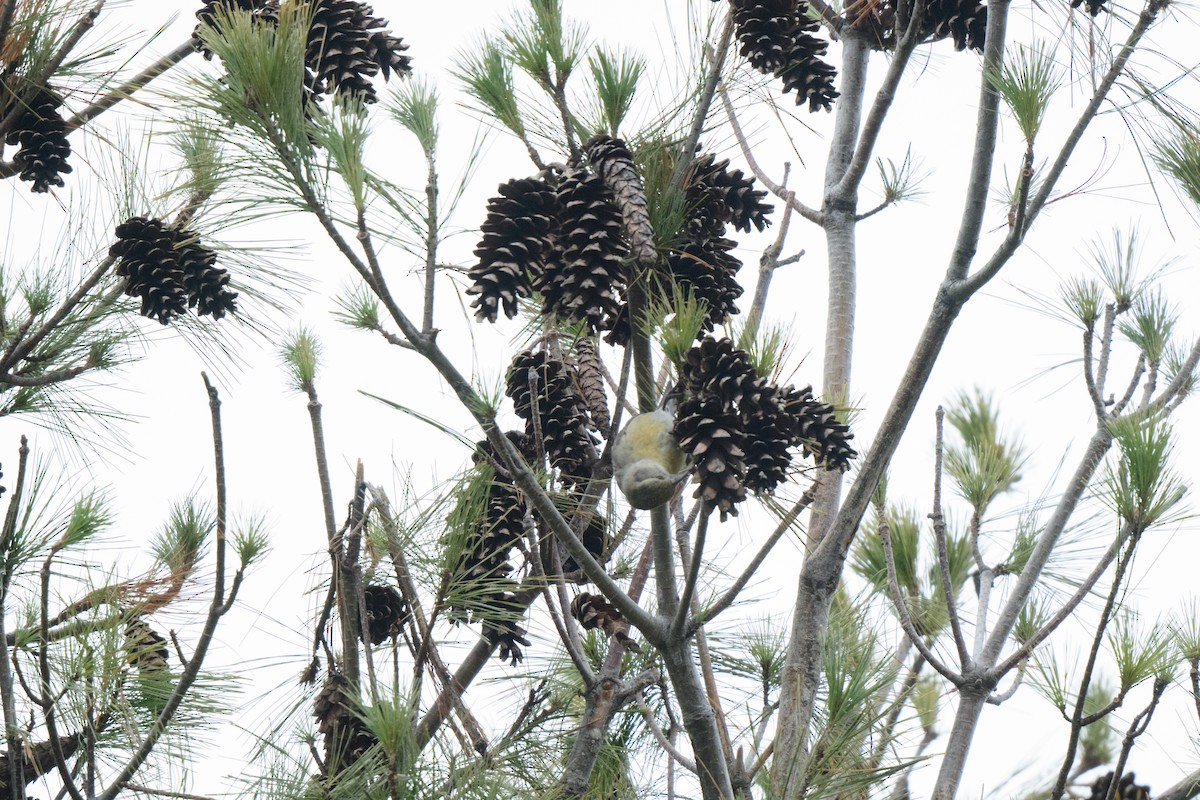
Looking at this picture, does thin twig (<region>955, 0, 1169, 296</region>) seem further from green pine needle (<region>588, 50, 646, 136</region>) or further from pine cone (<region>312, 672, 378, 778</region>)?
pine cone (<region>312, 672, 378, 778</region>)

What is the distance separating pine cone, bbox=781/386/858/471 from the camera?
4.31 feet

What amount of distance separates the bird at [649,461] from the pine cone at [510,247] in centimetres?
20

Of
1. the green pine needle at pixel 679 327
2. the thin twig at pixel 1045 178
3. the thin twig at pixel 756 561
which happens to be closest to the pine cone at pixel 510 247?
the green pine needle at pixel 679 327

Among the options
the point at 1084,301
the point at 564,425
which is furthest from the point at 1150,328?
the point at 564,425

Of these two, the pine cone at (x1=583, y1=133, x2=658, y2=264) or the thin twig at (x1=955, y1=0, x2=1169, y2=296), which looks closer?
the pine cone at (x1=583, y1=133, x2=658, y2=264)

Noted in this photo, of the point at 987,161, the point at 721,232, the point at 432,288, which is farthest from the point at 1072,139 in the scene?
the point at 432,288

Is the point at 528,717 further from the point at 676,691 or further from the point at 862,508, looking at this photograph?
the point at 862,508

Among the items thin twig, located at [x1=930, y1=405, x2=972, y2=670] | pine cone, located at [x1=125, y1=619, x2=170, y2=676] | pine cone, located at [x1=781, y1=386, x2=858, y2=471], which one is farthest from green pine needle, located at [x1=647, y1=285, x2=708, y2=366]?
pine cone, located at [x1=125, y1=619, x2=170, y2=676]

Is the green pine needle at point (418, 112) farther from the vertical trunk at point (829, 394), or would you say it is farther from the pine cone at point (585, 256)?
the vertical trunk at point (829, 394)

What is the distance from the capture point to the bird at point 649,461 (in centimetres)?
123

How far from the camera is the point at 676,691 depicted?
1444 mm

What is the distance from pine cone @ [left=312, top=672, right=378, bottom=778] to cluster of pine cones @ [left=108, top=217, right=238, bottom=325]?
1.98 feet

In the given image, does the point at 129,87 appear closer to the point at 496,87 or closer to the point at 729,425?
the point at 496,87

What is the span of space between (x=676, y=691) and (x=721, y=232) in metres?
0.56
